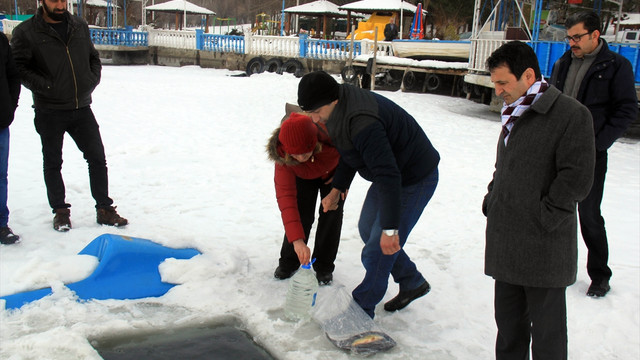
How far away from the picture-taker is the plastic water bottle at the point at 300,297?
337 centimetres

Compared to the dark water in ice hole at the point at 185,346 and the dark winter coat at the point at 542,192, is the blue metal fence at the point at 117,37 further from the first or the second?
the dark winter coat at the point at 542,192

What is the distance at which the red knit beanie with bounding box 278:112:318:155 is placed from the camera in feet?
10.5

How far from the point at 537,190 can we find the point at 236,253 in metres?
2.61

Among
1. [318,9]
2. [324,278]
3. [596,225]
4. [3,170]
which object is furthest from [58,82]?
[318,9]

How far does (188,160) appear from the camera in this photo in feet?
24.6

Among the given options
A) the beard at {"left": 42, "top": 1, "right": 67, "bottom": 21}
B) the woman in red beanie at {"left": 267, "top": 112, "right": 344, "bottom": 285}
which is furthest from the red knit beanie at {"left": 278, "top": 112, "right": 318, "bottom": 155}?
the beard at {"left": 42, "top": 1, "right": 67, "bottom": 21}

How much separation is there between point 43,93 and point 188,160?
321 centimetres

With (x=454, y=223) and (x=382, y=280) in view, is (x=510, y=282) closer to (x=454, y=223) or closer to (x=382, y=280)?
(x=382, y=280)

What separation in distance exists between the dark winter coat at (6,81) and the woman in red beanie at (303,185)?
228 centimetres

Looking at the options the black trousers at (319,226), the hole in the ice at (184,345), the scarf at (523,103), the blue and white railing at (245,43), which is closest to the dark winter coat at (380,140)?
the scarf at (523,103)

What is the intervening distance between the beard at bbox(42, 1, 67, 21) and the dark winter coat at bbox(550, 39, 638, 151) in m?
3.92

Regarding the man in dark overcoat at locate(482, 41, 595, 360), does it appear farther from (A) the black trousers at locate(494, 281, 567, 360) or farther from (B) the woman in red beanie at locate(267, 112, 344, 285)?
(B) the woman in red beanie at locate(267, 112, 344, 285)

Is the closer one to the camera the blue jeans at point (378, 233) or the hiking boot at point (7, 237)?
the blue jeans at point (378, 233)

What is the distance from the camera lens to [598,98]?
3668 millimetres
